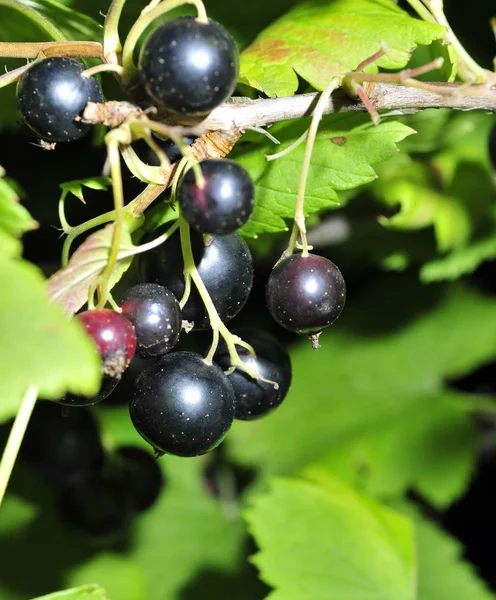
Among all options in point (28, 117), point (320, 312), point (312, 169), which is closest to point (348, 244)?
point (312, 169)

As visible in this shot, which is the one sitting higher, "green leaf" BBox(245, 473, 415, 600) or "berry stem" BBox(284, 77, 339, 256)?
"berry stem" BBox(284, 77, 339, 256)

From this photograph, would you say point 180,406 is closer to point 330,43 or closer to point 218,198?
point 218,198

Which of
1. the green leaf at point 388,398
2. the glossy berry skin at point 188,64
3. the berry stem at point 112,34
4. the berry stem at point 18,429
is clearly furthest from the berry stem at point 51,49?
the green leaf at point 388,398

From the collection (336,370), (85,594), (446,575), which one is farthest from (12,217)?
(446,575)

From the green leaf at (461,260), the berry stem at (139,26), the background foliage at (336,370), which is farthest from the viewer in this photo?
the green leaf at (461,260)

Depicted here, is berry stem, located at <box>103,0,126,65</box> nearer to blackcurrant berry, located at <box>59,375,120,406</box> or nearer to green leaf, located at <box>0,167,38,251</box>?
green leaf, located at <box>0,167,38,251</box>

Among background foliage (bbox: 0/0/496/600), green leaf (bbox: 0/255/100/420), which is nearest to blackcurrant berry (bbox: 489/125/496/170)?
background foliage (bbox: 0/0/496/600)

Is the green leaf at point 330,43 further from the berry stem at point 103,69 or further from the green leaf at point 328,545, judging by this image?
the green leaf at point 328,545
